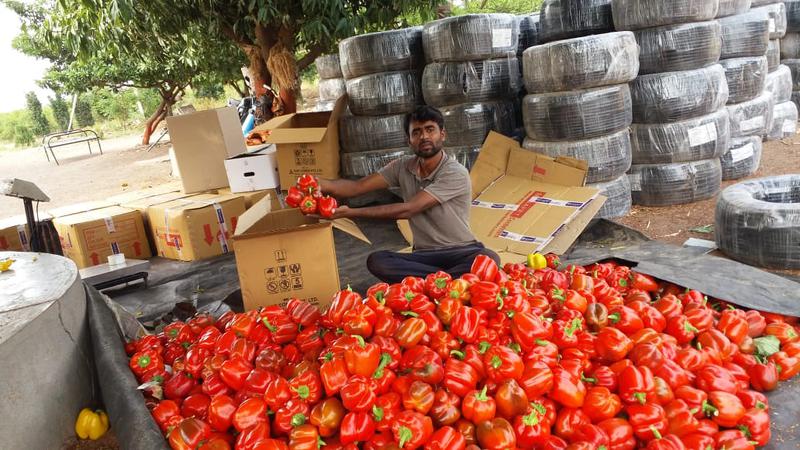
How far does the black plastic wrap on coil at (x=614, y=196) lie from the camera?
4.87m

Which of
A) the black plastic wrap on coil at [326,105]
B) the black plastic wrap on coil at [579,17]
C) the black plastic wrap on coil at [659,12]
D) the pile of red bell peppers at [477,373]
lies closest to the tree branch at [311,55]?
the black plastic wrap on coil at [326,105]

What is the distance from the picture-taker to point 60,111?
84.4 ft

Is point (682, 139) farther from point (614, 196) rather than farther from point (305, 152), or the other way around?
point (305, 152)

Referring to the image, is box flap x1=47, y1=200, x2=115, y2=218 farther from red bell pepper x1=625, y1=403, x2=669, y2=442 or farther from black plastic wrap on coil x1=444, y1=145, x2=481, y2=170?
red bell pepper x1=625, y1=403, x2=669, y2=442

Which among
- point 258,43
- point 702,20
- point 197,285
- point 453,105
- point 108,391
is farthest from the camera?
point 258,43

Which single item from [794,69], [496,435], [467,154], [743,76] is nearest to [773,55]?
[794,69]

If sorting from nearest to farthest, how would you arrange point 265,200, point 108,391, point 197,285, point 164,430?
1. point 164,430
2. point 108,391
3. point 265,200
4. point 197,285

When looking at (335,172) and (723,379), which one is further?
(335,172)

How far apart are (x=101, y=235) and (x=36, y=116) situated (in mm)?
24824

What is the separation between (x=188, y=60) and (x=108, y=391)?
955cm

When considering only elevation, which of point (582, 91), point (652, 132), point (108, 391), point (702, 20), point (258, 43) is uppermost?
point (258, 43)

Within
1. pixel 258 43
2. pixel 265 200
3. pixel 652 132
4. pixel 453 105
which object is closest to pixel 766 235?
pixel 652 132

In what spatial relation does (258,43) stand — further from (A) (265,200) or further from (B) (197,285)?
(A) (265,200)

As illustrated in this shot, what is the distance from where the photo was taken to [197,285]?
4.40 meters
